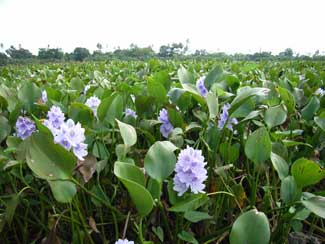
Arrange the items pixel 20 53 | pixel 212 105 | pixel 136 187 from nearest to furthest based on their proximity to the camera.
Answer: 1. pixel 136 187
2. pixel 212 105
3. pixel 20 53

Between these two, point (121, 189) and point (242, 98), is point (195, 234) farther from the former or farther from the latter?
point (242, 98)

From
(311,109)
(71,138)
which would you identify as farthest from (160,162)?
(311,109)

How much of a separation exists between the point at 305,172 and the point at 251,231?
18cm

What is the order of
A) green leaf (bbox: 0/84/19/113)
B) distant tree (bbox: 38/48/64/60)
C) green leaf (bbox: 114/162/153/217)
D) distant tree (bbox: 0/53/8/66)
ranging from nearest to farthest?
green leaf (bbox: 114/162/153/217) < green leaf (bbox: 0/84/19/113) < distant tree (bbox: 0/53/8/66) < distant tree (bbox: 38/48/64/60)

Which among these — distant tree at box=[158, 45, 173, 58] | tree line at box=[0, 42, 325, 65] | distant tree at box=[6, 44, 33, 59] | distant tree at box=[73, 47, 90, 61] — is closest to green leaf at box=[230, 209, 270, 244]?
tree line at box=[0, 42, 325, 65]

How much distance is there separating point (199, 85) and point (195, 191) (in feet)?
1.82

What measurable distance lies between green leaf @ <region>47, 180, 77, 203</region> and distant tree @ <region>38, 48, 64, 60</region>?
15.4m

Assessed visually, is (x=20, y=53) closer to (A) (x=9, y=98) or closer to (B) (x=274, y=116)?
(A) (x=9, y=98)

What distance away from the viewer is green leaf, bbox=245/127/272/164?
0.74 meters

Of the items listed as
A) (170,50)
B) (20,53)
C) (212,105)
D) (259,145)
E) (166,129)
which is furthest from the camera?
(20,53)

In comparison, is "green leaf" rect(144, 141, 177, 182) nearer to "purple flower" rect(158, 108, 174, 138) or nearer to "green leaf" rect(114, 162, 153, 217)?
"green leaf" rect(114, 162, 153, 217)

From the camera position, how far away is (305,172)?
67 centimetres

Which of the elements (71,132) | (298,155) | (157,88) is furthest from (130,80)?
(71,132)

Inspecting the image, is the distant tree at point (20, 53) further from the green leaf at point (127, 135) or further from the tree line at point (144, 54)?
the green leaf at point (127, 135)
